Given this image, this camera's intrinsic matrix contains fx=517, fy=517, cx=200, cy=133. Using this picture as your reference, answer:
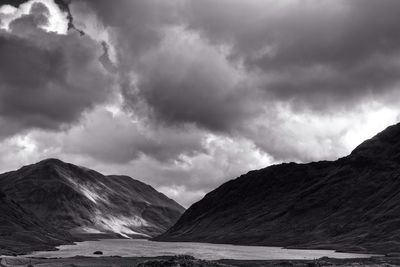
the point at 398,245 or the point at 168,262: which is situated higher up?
the point at 398,245

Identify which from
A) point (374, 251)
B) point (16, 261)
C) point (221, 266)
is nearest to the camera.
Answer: point (221, 266)

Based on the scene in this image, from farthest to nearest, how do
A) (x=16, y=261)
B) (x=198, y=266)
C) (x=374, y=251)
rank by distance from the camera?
(x=374, y=251)
(x=16, y=261)
(x=198, y=266)

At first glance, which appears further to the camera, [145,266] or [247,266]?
[247,266]

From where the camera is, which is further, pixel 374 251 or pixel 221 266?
pixel 374 251

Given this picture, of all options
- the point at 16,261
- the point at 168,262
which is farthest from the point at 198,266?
the point at 16,261

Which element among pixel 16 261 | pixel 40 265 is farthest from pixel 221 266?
pixel 16 261

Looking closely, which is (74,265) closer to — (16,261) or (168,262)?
(16,261)

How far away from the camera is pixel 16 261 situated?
405 feet

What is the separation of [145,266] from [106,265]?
2349 centimetres

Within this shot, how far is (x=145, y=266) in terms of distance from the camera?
94938mm

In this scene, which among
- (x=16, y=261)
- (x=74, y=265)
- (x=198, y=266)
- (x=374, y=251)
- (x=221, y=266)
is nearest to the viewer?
(x=198, y=266)

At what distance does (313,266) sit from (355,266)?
8.49m

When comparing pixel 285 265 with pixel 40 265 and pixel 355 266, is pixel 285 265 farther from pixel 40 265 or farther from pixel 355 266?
pixel 40 265

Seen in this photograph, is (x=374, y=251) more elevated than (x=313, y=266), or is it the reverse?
(x=374, y=251)
